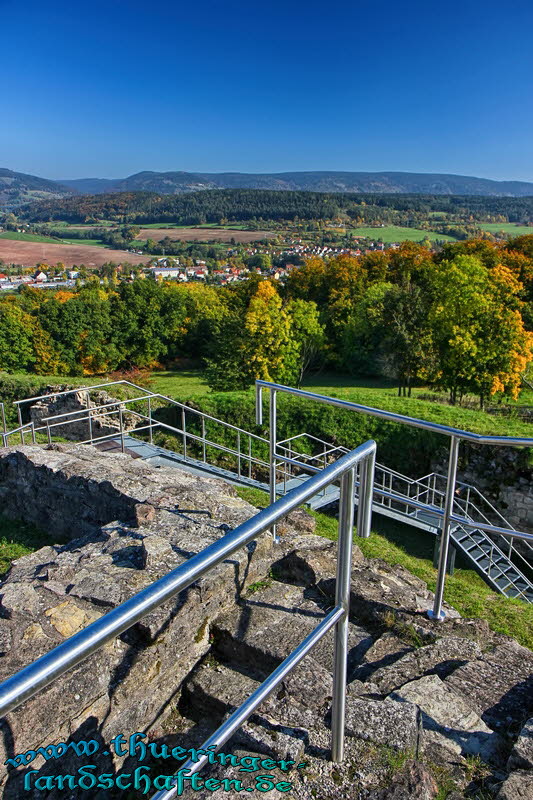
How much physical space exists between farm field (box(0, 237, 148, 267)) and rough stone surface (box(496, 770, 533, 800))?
11820 centimetres

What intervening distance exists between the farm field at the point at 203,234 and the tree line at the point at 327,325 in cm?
8507

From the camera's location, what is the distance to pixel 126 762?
2.97 m

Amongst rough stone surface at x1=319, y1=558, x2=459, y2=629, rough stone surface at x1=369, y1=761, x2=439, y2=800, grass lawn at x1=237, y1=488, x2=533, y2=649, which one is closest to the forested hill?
grass lawn at x1=237, y1=488, x2=533, y2=649

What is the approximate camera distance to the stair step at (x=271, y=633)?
346 cm

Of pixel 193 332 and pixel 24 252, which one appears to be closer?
pixel 193 332

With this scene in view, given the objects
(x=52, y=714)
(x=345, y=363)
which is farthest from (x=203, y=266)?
(x=52, y=714)

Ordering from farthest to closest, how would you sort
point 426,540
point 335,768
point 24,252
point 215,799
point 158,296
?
point 24,252 → point 158,296 → point 426,540 → point 335,768 → point 215,799

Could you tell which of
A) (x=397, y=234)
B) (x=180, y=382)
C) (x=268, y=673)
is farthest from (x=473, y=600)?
(x=397, y=234)

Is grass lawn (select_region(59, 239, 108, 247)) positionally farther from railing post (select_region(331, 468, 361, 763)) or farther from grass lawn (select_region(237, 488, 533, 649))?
railing post (select_region(331, 468, 361, 763))

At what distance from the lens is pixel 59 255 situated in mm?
120562

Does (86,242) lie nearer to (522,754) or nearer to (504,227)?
(504,227)

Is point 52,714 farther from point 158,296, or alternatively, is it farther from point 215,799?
point 158,296

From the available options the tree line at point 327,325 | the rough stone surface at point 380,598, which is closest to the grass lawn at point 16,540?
the rough stone surface at point 380,598

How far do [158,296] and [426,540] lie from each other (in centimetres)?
4119
